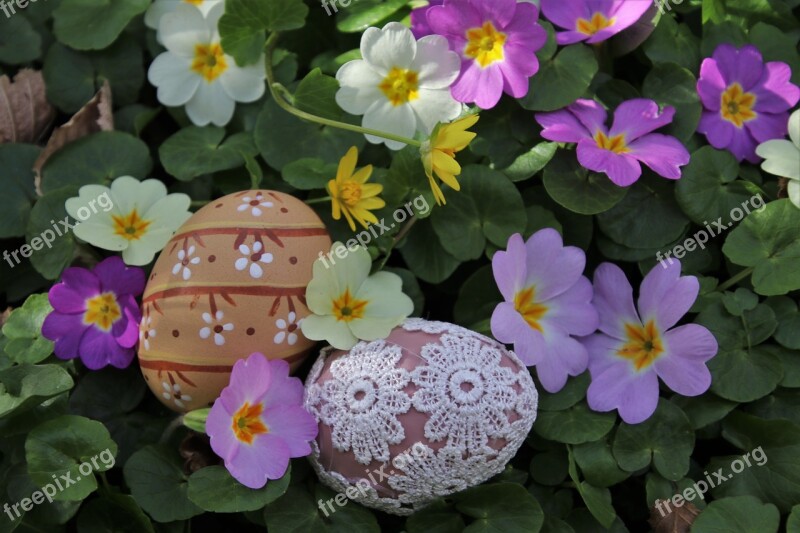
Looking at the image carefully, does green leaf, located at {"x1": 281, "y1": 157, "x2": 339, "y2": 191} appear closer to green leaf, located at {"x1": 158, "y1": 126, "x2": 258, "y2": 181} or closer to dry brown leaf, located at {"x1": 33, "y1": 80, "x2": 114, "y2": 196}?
green leaf, located at {"x1": 158, "y1": 126, "x2": 258, "y2": 181}

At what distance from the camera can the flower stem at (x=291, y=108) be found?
1134 mm

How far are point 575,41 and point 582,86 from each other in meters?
0.07

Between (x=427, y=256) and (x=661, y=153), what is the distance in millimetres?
335

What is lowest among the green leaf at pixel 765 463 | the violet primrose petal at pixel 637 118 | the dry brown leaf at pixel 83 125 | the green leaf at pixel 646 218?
the green leaf at pixel 765 463

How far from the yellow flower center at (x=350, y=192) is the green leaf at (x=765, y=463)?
0.56m

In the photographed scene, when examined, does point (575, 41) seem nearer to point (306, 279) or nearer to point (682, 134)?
point (682, 134)

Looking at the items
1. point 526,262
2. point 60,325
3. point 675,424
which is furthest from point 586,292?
point 60,325

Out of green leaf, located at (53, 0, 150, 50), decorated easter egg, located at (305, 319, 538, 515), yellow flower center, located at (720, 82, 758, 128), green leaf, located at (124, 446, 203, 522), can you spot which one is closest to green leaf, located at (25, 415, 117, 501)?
green leaf, located at (124, 446, 203, 522)

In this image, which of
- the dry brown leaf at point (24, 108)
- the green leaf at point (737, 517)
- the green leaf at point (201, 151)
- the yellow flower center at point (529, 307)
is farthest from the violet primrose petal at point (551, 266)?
the dry brown leaf at point (24, 108)

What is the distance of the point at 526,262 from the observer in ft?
3.84

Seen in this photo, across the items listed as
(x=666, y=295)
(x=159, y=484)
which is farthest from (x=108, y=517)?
(x=666, y=295)

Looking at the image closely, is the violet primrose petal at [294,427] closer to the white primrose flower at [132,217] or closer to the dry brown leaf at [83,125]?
the white primrose flower at [132,217]

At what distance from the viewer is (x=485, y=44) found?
4.07 ft

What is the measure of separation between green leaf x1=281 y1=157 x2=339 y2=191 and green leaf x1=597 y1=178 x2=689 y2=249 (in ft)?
1.22
